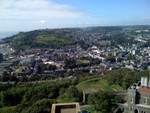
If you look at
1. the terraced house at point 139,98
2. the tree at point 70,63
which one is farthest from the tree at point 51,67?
the terraced house at point 139,98

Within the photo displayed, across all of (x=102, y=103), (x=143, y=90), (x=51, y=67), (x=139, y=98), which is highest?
(x=143, y=90)

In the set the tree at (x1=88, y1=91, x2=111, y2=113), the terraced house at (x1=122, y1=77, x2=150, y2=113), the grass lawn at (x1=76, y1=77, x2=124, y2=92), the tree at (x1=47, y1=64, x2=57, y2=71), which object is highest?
the terraced house at (x1=122, y1=77, x2=150, y2=113)

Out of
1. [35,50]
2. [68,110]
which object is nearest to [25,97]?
[68,110]

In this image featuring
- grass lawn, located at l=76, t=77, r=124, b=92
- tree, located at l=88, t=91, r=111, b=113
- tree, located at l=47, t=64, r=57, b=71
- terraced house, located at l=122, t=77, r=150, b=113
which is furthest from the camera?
tree, located at l=47, t=64, r=57, b=71

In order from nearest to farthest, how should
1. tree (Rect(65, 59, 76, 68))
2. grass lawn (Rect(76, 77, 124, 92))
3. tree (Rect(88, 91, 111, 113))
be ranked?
tree (Rect(88, 91, 111, 113))
grass lawn (Rect(76, 77, 124, 92))
tree (Rect(65, 59, 76, 68))

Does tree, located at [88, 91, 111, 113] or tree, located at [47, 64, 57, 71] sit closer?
tree, located at [88, 91, 111, 113]

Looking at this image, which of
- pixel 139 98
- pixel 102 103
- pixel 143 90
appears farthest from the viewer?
pixel 102 103

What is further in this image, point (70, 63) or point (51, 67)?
point (70, 63)

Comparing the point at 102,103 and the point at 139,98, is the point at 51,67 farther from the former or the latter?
the point at 139,98

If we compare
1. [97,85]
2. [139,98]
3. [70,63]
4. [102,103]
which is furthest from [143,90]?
[70,63]

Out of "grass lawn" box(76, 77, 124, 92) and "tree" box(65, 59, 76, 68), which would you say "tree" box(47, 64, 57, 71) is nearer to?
"tree" box(65, 59, 76, 68)

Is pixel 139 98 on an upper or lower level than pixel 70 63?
upper

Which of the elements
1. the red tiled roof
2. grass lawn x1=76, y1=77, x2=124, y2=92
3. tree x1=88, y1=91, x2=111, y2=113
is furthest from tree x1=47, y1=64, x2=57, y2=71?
the red tiled roof
